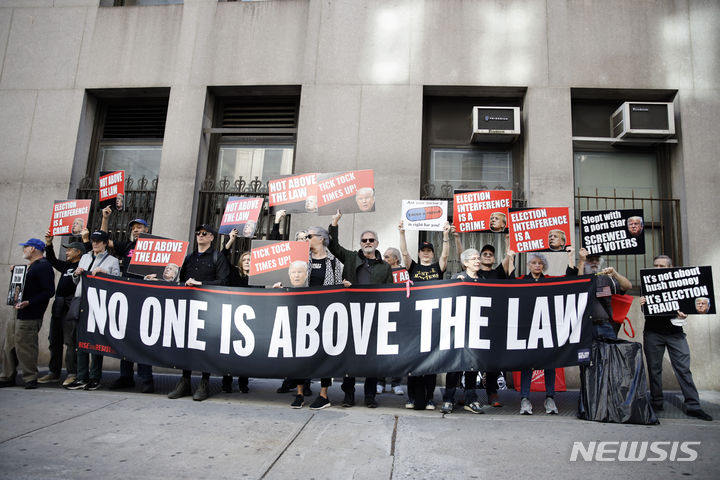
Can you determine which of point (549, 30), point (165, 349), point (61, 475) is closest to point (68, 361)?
point (165, 349)

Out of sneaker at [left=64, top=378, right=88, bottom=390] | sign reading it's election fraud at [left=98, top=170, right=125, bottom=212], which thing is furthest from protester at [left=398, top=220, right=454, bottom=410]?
sign reading it's election fraud at [left=98, top=170, right=125, bottom=212]

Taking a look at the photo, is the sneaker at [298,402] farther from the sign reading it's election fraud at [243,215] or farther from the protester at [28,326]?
the protester at [28,326]

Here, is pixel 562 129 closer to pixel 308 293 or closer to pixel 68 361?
pixel 308 293

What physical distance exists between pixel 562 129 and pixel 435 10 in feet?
10.5

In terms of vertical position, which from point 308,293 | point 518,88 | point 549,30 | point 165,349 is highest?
point 549,30

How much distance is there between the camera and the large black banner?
5309 millimetres

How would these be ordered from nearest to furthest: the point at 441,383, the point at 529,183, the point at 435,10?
the point at 441,383
the point at 529,183
the point at 435,10

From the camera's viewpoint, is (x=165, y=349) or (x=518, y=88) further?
(x=518, y=88)

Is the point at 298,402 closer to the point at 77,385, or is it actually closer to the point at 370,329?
the point at 370,329

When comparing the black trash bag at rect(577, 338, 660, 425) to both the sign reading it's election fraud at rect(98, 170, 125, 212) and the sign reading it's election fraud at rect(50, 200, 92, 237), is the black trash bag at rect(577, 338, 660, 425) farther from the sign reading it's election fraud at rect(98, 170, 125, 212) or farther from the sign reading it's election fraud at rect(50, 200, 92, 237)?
the sign reading it's election fraud at rect(50, 200, 92, 237)

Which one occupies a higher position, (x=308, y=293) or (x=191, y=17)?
(x=191, y=17)

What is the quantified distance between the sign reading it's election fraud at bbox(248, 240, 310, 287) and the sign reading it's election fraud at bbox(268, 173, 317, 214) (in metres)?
1.04

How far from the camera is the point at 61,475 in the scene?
3453 mm

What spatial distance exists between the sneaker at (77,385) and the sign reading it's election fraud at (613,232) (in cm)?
668
